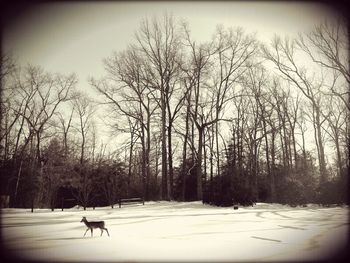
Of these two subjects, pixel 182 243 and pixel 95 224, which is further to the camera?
pixel 95 224

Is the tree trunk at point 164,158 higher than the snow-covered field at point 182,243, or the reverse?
the tree trunk at point 164,158

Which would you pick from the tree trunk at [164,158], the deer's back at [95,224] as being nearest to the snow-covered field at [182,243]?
the deer's back at [95,224]

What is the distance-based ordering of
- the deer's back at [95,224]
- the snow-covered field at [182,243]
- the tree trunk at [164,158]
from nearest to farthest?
the snow-covered field at [182,243]
the deer's back at [95,224]
the tree trunk at [164,158]

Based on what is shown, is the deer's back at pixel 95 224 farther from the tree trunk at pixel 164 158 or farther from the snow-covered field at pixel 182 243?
the tree trunk at pixel 164 158

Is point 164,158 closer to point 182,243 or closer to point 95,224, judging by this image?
point 95,224

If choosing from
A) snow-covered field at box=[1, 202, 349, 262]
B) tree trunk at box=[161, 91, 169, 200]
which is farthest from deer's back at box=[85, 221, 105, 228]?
tree trunk at box=[161, 91, 169, 200]

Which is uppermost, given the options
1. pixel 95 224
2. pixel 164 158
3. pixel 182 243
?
pixel 164 158

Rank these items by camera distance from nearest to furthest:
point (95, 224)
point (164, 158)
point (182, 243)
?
point (182, 243) → point (95, 224) → point (164, 158)

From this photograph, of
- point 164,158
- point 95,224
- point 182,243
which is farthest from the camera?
point 164,158

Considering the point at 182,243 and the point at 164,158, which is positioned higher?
the point at 164,158

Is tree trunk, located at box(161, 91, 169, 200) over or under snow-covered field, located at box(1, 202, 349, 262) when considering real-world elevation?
over

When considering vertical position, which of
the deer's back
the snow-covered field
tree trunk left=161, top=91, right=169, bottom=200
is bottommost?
the snow-covered field

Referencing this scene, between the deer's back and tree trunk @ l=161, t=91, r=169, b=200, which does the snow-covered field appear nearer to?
the deer's back

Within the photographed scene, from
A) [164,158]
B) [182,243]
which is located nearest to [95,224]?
[182,243]
